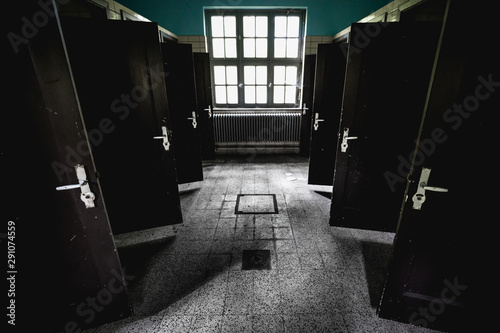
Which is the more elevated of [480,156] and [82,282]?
[480,156]

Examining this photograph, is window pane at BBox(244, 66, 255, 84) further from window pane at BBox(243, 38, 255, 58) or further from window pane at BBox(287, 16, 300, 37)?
window pane at BBox(287, 16, 300, 37)

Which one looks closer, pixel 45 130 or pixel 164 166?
pixel 45 130

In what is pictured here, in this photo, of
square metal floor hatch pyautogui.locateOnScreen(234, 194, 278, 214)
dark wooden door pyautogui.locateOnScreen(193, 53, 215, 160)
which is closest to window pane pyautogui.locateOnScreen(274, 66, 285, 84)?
dark wooden door pyautogui.locateOnScreen(193, 53, 215, 160)

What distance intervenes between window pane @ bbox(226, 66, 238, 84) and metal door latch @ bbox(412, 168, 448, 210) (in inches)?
208

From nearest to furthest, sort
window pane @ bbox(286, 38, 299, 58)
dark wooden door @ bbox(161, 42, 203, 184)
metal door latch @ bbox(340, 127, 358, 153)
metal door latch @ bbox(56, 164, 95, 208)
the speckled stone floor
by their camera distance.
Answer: metal door latch @ bbox(56, 164, 95, 208) < the speckled stone floor < metal door latch @ bbox(340, 127, 358, 153) < dark wooden door @ bbox(161, 42, 203, 184) < window pane @ bbox(286, 38, 299, 58)

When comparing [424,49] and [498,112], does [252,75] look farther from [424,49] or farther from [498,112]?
[498,112]

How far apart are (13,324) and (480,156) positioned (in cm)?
292

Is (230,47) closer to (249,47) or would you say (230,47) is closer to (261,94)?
(249,47)

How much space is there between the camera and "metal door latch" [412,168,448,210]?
1.33m

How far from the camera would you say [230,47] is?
18.7 feet

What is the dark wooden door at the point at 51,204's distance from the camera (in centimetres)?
115

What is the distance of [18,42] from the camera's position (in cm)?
109

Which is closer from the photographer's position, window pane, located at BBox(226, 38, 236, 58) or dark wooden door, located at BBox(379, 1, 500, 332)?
dark wooden door, located at BBox(379, 1, 500, 332)

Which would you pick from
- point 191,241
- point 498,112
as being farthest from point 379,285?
point 191,241
